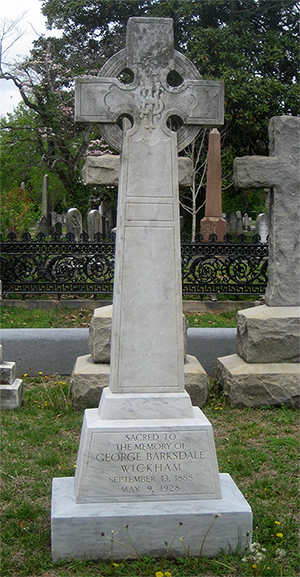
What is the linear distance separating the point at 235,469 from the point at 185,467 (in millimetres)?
1114

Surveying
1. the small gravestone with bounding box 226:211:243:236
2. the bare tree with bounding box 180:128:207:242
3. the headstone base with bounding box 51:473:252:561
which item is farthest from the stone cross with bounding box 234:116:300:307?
the small gravestone with bounding box 226:211:243:236

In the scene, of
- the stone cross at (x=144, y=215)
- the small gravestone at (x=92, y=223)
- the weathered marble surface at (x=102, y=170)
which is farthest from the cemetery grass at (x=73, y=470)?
the small gravestone at (x=92, y=223)

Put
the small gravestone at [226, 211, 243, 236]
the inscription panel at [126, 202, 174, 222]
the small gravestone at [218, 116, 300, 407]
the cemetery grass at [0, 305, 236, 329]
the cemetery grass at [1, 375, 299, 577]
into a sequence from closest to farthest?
1. the cemetery grass at [1, 375, 299, 577]
2. the inscription panel at [126, 202, 174, 222]
3. the small gravestone at [218, 116, 300, 407]
4. the cemetery grass at [0, 305, 236, 329]
5. the small gravestone at [226, 211, 243, 236]

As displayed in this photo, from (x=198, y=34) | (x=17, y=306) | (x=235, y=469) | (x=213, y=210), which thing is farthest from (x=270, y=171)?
(x=198, y=34)

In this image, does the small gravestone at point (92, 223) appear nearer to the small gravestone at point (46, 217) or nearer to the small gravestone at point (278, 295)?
the small gravestone at point (46, 217)

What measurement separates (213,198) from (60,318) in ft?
34.6

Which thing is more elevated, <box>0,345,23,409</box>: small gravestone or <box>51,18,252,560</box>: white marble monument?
<box>51,18,252,560</box>: white marble monument

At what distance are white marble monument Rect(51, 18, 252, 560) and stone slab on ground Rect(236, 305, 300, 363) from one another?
2.40 m

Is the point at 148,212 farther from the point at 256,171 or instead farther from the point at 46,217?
the point at 46,217

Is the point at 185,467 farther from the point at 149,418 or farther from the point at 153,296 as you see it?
the point at 153,296

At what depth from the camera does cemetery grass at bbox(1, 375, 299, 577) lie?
10.1 ft

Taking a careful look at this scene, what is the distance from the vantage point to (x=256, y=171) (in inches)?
229

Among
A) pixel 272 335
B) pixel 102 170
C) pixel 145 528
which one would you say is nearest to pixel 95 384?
pixel 272 335

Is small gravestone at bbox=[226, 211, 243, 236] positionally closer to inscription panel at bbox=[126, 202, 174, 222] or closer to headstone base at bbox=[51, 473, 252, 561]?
inscription panel at bbox=[126, 202, 174, 222]
